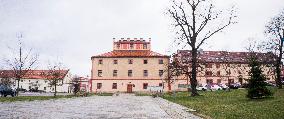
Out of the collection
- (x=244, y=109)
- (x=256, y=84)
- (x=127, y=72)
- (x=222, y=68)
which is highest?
(x=222, y=68)

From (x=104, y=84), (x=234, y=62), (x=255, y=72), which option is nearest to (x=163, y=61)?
(x=104, y=84)

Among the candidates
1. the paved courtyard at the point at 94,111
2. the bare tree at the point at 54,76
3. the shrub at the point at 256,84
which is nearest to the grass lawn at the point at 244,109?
the shrub at the point at 256,84

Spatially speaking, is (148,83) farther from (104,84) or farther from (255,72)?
(255,72)

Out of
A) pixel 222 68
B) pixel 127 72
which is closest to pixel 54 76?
pixel 127 72

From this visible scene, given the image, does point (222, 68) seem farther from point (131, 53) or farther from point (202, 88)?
point (131, 53)

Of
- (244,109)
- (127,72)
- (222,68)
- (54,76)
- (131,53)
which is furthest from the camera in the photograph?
(222,68)

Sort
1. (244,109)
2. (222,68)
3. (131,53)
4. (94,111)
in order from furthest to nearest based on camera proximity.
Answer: (222,68) → (131,53) → (94,111) → (244,109)

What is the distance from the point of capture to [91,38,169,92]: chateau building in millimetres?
70000

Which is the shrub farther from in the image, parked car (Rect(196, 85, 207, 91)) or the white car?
parked car (Rect(196, 85, 207, 91))

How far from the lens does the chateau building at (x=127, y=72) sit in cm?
7000

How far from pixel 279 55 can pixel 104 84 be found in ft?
124

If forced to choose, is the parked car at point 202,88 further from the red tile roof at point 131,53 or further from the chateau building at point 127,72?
the red tile roof at point 131,53

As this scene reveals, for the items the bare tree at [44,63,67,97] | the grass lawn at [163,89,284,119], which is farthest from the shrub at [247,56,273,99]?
the bare tree at [44,63,67,97]

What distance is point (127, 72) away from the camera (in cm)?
7062
